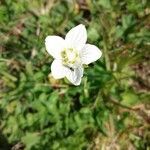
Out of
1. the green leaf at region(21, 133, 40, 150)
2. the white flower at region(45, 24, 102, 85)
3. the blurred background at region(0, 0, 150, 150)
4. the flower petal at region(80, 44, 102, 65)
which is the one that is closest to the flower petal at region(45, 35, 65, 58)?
the white flower at region(45, 24, 102, 85)

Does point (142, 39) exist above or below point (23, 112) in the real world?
above

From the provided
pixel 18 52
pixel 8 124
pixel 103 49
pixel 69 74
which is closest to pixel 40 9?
pixel 18 52

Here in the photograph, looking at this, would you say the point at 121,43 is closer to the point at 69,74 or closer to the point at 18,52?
the point at 18,52

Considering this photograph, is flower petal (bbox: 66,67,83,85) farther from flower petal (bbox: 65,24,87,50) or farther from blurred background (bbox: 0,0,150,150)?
blurred background (bbox: 0,0,150,150)

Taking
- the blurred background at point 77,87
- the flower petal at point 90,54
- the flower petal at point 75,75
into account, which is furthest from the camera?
the blurred background at point 77,87

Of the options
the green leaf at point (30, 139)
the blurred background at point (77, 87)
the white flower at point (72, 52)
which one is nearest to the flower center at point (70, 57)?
the white flower at point (72, 52)

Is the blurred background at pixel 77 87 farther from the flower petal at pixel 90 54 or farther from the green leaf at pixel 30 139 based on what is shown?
the flower petal at pixel 90 54

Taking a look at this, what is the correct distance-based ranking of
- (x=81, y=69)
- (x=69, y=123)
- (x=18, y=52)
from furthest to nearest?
Result: 1. (x=18, y=52)
2. (x=69, y=123)
3. (x=81, y=69)
